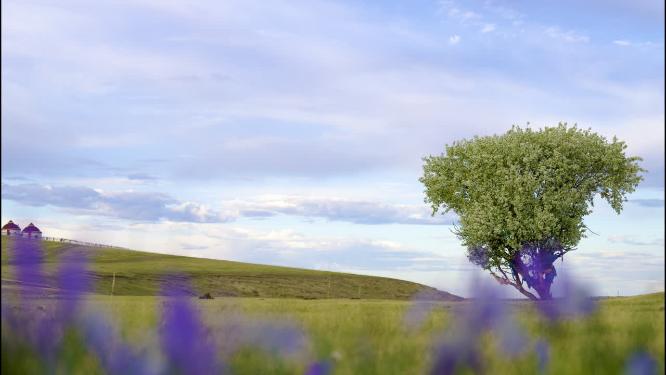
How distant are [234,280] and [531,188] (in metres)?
59.4

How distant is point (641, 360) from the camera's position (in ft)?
12.7

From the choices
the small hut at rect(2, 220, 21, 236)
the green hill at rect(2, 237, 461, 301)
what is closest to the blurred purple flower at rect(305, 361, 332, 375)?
the small hut at rect(2, 220, 21, 236)

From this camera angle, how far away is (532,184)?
42.1m

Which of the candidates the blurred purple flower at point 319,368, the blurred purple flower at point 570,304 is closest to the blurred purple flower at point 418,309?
the blurred purple flower at point 570,304

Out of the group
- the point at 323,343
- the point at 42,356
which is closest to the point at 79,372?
the point at 42,356

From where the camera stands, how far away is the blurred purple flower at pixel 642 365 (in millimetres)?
3736

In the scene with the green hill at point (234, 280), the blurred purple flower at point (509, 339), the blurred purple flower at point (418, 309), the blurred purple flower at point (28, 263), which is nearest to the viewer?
the blurred purple flower at point (28, 263)

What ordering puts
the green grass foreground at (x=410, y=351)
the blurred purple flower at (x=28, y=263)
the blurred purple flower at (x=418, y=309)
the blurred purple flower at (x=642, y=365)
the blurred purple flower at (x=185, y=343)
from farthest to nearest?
the blurred purple flower at (x=418, y=309) < the green grass foreground at (x=410, y=351) < the blurred purple flower at (x=642, y=365) < the blurred purple flower at (x=185, y=343) < the blurred purple flower at (x=28, y=263)

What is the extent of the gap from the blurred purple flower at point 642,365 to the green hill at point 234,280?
68553mm

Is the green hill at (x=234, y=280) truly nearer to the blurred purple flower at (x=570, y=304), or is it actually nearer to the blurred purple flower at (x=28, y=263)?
the blurred purple flower at (x=570, y=304)

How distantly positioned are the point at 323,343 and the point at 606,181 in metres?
43.3

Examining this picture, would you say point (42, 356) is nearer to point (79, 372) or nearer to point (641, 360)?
point (79, 372)

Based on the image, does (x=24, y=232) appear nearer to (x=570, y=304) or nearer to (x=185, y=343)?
(x=185, y=343)

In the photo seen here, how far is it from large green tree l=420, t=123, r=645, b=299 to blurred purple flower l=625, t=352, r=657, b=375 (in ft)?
126
